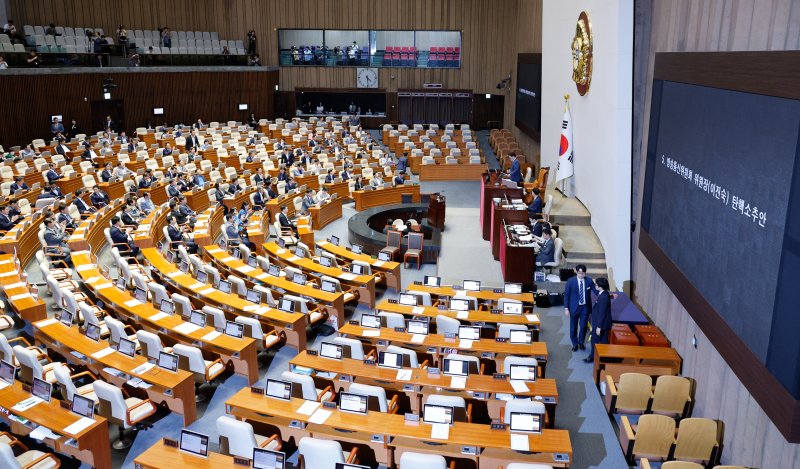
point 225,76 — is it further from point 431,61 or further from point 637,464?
point 637,464

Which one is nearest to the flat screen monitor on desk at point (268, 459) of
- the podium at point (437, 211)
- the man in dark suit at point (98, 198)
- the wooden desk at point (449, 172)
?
the podium at point (437, 211)

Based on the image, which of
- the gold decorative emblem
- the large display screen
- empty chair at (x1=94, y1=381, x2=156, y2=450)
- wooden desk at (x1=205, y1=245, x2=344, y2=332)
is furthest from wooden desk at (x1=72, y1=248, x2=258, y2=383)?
the large display screen

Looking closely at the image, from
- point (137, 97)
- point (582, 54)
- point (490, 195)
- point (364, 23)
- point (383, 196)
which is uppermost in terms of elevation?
point (364, 23)

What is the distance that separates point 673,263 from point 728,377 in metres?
2.10

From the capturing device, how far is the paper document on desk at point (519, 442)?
682 cm

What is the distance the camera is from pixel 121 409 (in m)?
7.94

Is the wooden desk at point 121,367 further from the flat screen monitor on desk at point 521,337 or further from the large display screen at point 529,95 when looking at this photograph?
the large display screen at point 529,95

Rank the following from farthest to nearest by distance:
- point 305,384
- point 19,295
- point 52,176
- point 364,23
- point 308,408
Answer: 1. point 364,23
2. point 52,176
3. point 19,295
4. point 305,384
5. point 308,408

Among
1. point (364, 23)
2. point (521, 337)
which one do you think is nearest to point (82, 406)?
point (521, 337)

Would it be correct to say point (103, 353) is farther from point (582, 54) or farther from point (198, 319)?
point (582, 54)

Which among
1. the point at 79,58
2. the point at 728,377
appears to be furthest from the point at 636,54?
the point at 79,58

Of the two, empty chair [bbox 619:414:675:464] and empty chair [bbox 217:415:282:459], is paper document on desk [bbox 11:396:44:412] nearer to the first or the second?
empty chair [bbox 217:415:282:459]

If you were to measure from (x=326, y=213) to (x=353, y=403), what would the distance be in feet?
40.3

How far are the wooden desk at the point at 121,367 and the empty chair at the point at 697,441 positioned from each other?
5929mm
